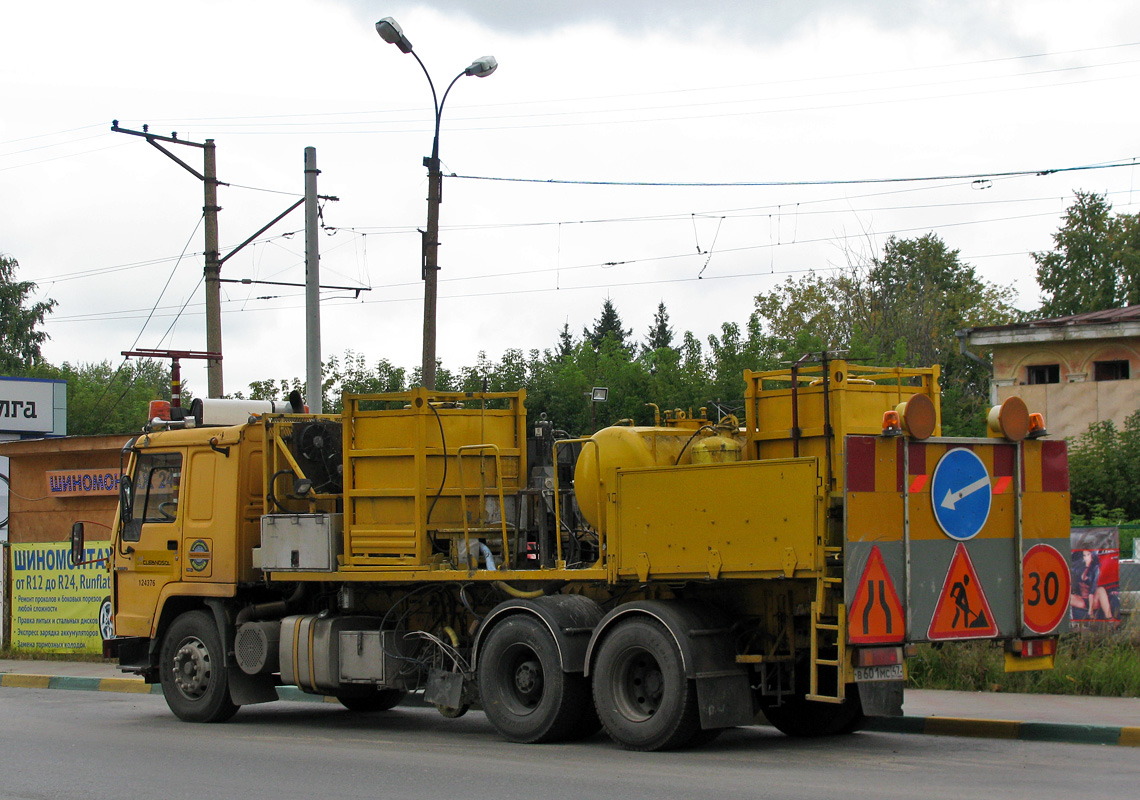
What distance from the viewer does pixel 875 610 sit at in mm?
9570

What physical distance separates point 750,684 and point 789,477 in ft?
6.09

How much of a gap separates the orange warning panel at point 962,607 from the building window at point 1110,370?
28.0m

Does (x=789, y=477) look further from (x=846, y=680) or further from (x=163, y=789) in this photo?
(x=163, y=789)

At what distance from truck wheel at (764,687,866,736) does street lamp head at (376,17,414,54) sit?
10.4m

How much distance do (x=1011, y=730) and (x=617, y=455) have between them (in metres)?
4.01

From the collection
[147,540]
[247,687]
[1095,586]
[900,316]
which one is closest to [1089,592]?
[1095,586]

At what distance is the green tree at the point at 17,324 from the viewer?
56812mm

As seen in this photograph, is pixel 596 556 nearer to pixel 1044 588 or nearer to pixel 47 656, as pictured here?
pixel 1044 588

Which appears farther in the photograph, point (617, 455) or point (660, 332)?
point (660, 332)

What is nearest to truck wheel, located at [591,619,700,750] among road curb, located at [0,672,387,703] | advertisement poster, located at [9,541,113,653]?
road curb, located at [0,672,387,703]

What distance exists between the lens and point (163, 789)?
9062 mm

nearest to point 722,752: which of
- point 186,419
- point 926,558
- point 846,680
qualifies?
point 846,680

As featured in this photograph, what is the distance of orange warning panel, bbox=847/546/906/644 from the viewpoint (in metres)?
9.46

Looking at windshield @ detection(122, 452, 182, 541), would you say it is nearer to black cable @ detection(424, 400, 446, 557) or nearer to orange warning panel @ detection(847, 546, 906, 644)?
black cable @ detection(424, 400, 446, 557)
